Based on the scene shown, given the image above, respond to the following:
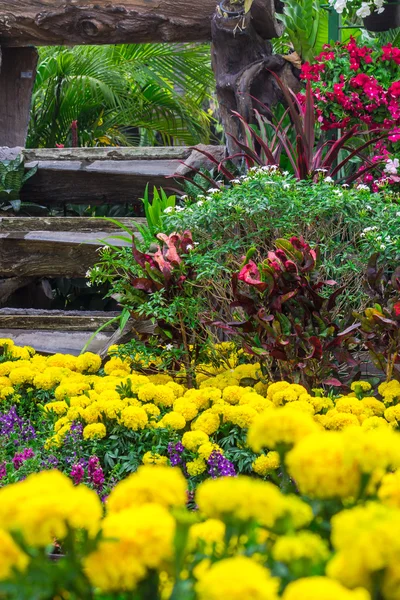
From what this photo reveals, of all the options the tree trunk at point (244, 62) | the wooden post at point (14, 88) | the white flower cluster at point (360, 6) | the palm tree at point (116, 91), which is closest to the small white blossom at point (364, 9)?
the white flower cluster at point (360, 6)

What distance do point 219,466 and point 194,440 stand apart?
0.45 ft

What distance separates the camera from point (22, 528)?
747 mm

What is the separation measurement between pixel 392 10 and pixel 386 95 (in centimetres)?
130

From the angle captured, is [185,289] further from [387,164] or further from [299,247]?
[387,164]

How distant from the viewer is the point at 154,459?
2.44m

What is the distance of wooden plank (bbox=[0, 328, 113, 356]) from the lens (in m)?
4.32

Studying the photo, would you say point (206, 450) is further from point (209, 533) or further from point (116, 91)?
point (116, 91)

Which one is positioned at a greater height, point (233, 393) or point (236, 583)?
point (236, 583)

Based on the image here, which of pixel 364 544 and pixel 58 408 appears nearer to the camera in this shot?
pixel 364 544

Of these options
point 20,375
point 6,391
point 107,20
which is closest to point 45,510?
point 6,391

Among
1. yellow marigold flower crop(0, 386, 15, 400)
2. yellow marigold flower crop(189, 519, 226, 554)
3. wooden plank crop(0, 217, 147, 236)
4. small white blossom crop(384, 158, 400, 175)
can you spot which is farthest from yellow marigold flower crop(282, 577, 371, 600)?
wooden plank crop(0, 217, 147, 236)

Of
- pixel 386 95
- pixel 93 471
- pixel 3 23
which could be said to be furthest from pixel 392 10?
pixel 93 471

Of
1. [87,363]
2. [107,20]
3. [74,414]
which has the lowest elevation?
[87,363]

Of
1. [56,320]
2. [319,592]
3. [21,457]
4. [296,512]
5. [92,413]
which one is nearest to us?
[319,592]
